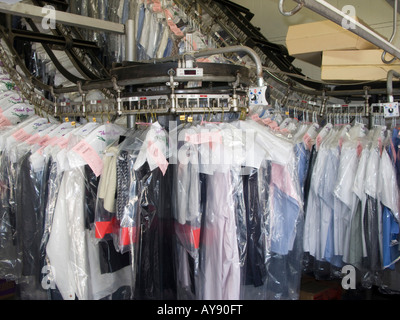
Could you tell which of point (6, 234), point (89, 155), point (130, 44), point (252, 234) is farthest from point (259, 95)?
point (6, 234)

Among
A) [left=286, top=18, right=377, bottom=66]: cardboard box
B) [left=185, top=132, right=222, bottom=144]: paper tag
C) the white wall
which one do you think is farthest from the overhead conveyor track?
the white wall

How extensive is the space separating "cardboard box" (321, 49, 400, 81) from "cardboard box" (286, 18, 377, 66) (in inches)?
1.7

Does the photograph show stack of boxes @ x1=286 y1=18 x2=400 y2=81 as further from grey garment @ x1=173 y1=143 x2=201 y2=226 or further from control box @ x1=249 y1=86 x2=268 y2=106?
grey garment @ x1=173 y1=143 x2=201 y2=226

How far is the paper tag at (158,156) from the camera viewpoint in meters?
1.25

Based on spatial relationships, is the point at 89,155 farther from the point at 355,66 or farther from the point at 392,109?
the point at 355,66

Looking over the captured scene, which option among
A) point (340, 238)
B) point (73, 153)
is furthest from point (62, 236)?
point (340, 238)

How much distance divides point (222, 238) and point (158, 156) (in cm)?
40

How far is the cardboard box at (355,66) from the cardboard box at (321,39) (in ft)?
0.14

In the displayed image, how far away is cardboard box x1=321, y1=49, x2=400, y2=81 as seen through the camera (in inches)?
79.6

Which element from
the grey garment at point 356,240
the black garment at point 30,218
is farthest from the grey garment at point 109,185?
the grey garment at point 356,240

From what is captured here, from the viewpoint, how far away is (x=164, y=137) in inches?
52.7

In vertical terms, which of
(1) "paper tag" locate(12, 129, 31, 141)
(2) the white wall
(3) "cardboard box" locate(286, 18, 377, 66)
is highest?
(2) the white wall

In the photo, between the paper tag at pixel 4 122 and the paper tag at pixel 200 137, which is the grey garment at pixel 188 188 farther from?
the paper tag at pixel 4 122
